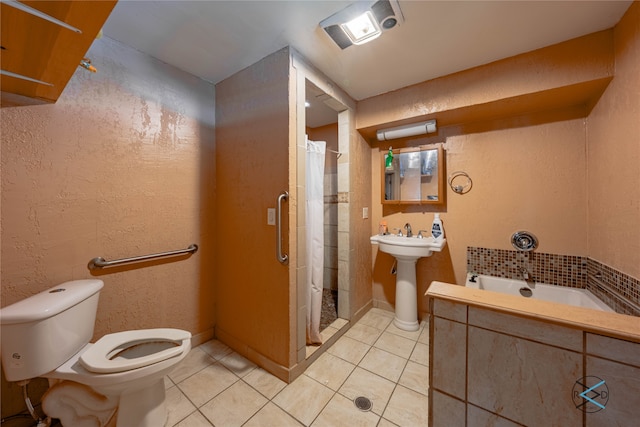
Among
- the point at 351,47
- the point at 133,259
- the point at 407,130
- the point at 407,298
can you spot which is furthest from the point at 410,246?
the point at 133,259

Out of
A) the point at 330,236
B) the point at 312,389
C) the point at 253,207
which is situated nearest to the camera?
the point at 312,389

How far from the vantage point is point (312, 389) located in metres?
1.51

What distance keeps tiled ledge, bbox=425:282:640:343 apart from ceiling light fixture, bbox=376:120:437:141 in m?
1.81

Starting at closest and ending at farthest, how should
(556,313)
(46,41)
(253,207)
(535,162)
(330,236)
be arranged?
(556,313) < (46,41) < (253,207) < (535,162) < (330,236)

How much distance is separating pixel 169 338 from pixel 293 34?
2.06m

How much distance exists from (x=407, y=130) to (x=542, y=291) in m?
1.79

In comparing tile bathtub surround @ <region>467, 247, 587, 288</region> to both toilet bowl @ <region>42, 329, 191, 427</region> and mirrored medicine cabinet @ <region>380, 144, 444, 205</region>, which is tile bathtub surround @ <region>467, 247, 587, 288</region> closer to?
mirrored medicine cabinet @ <region>380, 144, 444, 205</region>

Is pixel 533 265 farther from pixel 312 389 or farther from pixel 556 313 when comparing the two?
pixel 312 389

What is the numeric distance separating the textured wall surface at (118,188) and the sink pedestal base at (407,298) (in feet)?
6.00

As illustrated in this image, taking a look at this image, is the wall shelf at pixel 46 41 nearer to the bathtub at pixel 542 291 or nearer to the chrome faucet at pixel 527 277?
the bathtub at pixel 542 291

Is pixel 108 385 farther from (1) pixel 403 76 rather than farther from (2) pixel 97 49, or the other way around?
(1) pixel 403 76

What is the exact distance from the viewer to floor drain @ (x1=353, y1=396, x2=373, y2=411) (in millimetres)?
1370

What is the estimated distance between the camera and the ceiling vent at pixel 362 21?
1235mm

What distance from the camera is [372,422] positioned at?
4.20 ft
